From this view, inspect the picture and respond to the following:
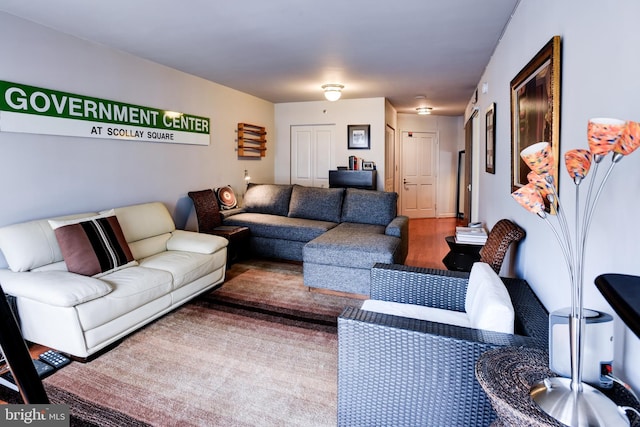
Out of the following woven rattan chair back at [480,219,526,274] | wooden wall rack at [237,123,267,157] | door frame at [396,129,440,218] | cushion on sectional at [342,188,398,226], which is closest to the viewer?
woven rattan chair back at [480,219,526,274]

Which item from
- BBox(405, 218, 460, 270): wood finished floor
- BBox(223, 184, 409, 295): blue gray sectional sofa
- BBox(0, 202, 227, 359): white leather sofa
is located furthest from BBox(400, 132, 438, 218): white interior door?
BBox(0, 202, 227, 359): white leather sofa

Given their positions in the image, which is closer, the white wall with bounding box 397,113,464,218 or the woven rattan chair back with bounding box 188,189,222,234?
the woven rattan chair back with bounding box 188,189,222,234

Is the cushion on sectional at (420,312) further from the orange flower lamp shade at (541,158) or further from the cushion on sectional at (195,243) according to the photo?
the cushion on sectional at (195,243)

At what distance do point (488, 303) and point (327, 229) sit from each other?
311 centimetres

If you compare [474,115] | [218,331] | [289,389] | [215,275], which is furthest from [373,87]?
[289,389]

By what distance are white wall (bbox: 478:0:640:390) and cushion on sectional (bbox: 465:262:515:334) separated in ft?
0.77

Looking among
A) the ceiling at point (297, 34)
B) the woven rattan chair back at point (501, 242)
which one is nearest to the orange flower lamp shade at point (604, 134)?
the woven rattan chair back at point (501, 242)

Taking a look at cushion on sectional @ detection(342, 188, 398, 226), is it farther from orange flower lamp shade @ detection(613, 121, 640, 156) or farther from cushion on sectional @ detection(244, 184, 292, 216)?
orange flower lamp shade @ detection(613, 121, 640, 156)

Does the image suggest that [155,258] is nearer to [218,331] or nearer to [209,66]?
[218,331]

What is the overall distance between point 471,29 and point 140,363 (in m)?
3.55

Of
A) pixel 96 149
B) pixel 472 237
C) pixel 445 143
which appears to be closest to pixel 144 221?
pixel 96 149

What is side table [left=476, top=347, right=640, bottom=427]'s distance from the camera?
88 cm

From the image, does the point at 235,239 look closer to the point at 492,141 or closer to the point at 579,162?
the point at 492,141

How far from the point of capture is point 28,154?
114 inches
